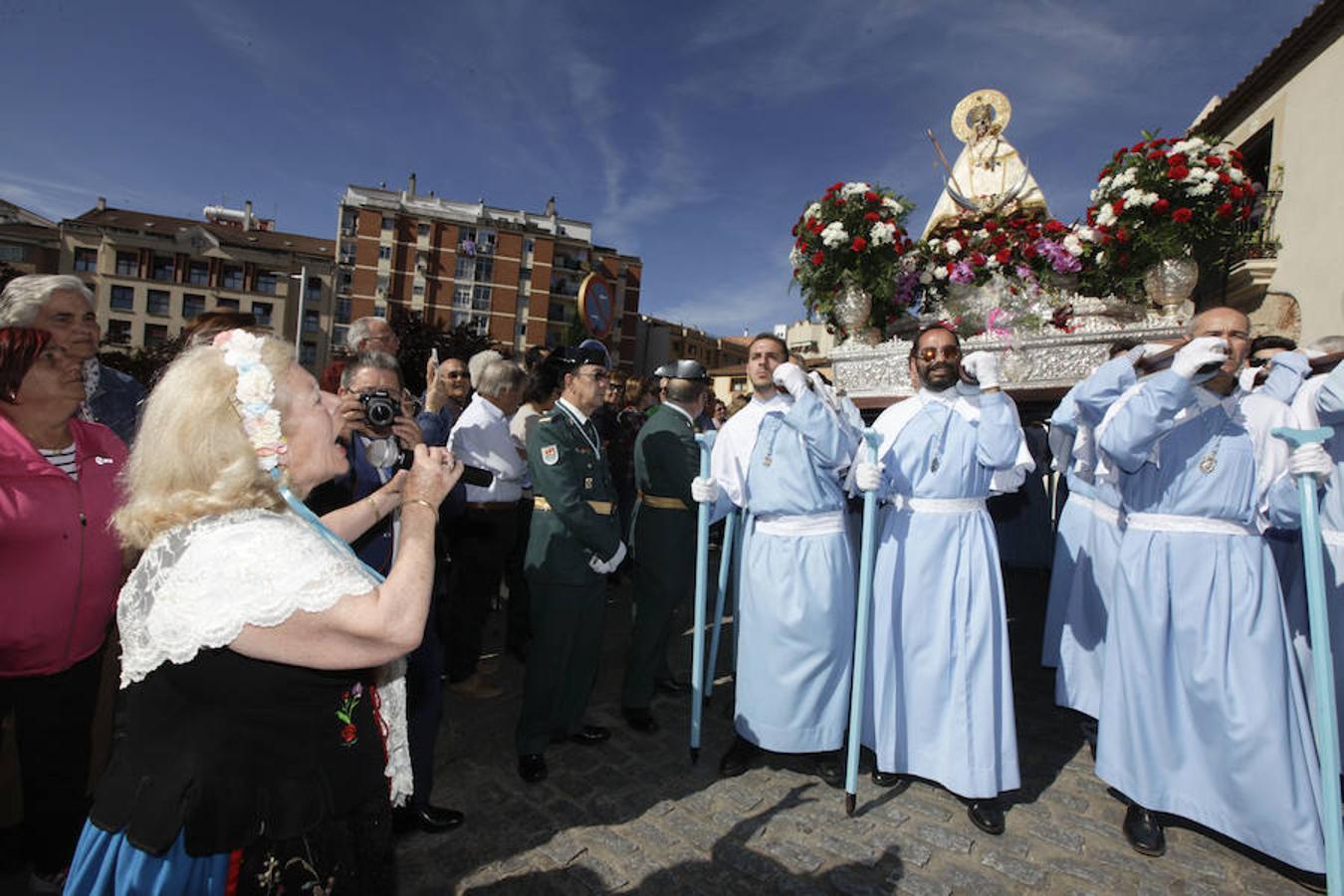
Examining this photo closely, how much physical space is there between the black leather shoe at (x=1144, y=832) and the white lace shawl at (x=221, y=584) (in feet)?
11.7

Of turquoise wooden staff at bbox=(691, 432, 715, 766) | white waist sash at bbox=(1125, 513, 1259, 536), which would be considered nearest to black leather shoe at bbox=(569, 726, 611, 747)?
turquoise wooden staff at bbox=(691, 432, 715, 766)

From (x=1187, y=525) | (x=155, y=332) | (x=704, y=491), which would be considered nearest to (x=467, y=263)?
(x=155, y=332)

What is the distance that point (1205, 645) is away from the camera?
3137 mm

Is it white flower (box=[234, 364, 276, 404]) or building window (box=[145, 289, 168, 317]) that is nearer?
white flower (box=[234, 364, 276, 404])

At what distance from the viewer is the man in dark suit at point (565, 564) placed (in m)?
3.70

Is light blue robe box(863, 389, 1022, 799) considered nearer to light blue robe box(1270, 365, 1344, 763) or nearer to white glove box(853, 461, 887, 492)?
white glove box(853, 461, 887, 492)

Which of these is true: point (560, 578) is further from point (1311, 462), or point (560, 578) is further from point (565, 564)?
point (1311, 462)

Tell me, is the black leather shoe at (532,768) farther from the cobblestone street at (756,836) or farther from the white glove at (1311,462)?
the white glove at (1311,462)

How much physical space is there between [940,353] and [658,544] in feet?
6.96

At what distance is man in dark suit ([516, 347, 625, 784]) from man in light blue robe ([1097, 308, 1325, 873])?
2.67m

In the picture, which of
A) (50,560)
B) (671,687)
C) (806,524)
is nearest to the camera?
(50,560)

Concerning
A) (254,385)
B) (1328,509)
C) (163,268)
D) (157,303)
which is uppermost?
(163,268)

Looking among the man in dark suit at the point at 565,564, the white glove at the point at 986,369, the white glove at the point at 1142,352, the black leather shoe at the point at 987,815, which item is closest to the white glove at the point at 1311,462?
the white glove at the point at 1142,352

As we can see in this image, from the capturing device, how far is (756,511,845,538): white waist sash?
150 inches
